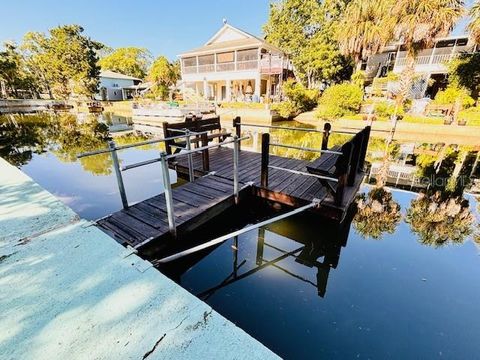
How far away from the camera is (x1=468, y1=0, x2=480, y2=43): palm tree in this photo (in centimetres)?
1132

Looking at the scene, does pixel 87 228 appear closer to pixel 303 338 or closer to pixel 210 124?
pixel 303 338

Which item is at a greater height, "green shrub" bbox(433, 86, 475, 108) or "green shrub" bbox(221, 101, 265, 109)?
"green shrub" bbox(433, 86, 475, 108)

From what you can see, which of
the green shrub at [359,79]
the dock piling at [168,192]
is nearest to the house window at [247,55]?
the green shrub at [359,79]

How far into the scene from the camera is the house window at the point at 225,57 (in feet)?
80.9

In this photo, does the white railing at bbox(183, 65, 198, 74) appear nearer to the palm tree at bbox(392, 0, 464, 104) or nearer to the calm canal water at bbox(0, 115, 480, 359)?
the palm tree at bbox(392, 0, 464, 104)

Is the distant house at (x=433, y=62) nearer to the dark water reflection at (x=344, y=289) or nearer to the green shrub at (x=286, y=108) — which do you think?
the green shrub at (x=286, y=108)

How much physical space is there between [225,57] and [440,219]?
82.2 ft

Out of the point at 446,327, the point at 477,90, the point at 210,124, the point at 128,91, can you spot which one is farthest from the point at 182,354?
the point at 128,91

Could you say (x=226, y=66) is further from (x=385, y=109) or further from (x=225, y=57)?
(x=385, y=109)

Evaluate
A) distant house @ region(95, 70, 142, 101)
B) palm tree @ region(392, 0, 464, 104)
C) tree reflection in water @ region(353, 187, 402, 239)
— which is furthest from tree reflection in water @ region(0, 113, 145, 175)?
distant house @ region(95, 70, 142, 101)

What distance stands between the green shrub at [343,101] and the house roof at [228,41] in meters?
10.0

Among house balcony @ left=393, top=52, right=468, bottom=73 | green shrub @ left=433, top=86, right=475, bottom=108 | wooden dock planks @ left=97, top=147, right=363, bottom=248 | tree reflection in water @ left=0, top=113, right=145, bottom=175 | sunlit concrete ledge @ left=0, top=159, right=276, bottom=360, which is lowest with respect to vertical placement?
tree reflection in water @ left=0, top=113, right=145, bottom=175

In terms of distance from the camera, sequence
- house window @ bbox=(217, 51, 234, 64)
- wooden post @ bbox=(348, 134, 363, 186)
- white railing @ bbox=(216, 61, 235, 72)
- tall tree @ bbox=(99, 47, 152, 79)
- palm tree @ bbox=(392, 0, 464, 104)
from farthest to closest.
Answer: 1. tall tree @ bbox=(99, 47, 152, 79)
2. house window @ bbox=(217, 51, 234, 64)
3. white railing @ bbox=(216, 61, 235, 72)
4. palm tree @ bbox=(392, 0, 464, 104)
5. wooden post @ bbox=(348, 134, 363, 186)

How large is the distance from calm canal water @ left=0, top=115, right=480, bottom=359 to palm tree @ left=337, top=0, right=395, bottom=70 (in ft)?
34.5
